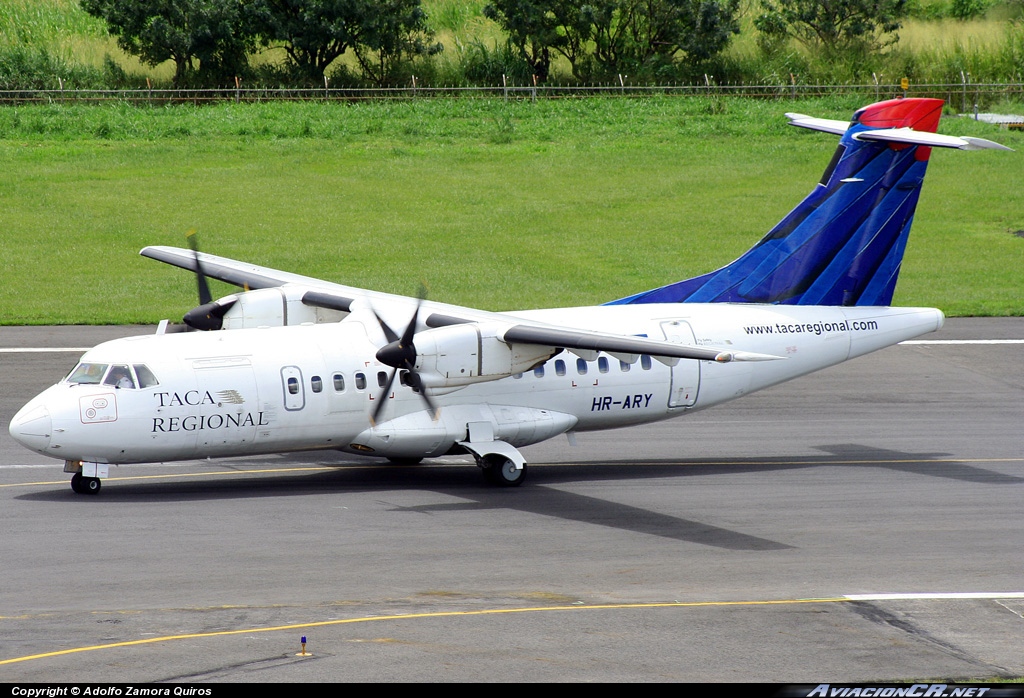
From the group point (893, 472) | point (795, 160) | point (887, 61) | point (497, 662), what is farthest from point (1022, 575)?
point (887, 61)

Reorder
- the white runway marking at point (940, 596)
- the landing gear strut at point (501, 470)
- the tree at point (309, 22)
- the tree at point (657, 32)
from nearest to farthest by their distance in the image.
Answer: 1. the white runway marking at point (940, 596)
2. the landing gear strut at point (501, 470)
3. the tree at point (309, 22)
4. the tree at point (657, 32)

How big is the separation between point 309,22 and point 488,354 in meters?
48.2

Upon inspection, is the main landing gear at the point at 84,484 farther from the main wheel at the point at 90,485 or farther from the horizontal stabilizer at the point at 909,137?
the horizontal stabilizer at the point at 909,137

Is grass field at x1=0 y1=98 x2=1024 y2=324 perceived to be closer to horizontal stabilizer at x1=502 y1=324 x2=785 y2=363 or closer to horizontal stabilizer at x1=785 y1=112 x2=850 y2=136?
horizontal stabilizer at x1=785 y1=112 x2=850 y2=136

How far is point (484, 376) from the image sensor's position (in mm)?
20125

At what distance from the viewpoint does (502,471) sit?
21641 mm

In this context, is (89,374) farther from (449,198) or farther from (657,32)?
(657,32)

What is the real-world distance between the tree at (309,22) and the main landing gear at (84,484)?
47483 millimetres

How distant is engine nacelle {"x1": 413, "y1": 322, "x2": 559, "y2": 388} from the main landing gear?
5.90m

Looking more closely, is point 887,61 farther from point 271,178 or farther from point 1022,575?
point 1022,575

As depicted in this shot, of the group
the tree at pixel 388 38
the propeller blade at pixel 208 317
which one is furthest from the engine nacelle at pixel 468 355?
the tree at pixel 388 38

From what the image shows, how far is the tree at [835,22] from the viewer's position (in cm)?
7112

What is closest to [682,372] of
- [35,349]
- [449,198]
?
[35,349]

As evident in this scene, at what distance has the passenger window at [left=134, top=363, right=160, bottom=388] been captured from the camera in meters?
20.0
